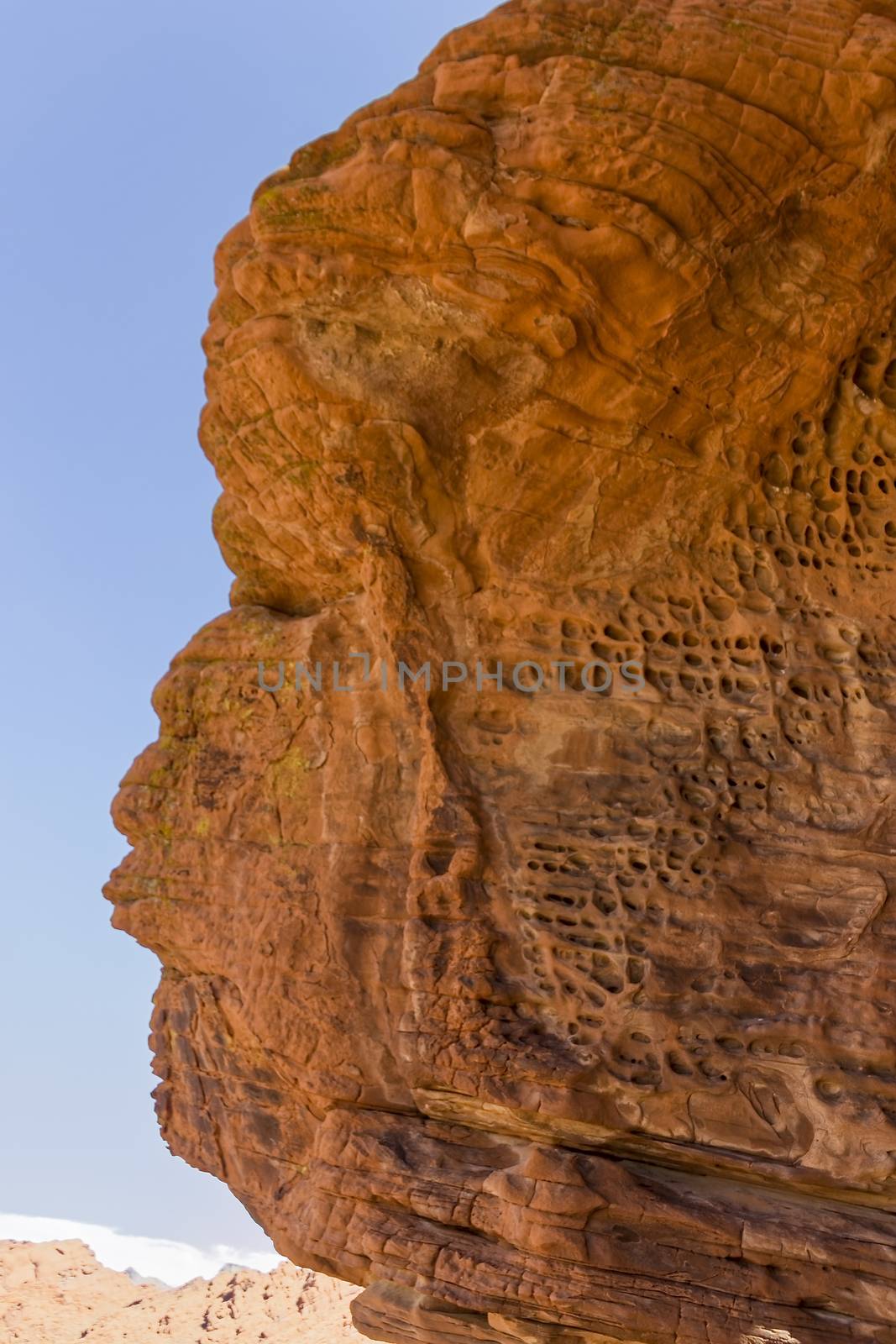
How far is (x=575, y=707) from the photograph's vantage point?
6.92 meters

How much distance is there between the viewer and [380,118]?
20.7ft

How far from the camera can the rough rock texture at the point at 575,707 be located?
5926 mm

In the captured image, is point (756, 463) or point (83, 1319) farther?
point (83, 1319)

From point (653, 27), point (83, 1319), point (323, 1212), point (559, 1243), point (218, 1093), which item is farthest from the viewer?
point (83, 1319)

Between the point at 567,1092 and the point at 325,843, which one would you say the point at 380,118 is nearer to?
the point at 325,843

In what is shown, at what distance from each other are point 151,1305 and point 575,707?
43.3ft

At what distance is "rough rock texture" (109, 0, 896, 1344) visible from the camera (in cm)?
593

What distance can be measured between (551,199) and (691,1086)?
202 inches

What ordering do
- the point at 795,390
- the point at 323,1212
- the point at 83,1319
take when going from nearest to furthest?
1. the point at 323,1212
2. the point at 795,390
3. the point at 83,1319

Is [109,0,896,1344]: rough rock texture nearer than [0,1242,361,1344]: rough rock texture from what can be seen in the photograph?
Yes

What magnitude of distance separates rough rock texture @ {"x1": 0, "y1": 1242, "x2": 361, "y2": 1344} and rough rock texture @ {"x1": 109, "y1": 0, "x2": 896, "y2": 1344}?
887 cm

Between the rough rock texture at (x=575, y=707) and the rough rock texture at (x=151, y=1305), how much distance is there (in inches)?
349

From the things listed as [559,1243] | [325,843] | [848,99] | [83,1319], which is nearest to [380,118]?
[848,99]

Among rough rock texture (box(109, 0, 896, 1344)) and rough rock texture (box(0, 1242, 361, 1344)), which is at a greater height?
rough rock texture (box(109, 0, 896, 1344))
